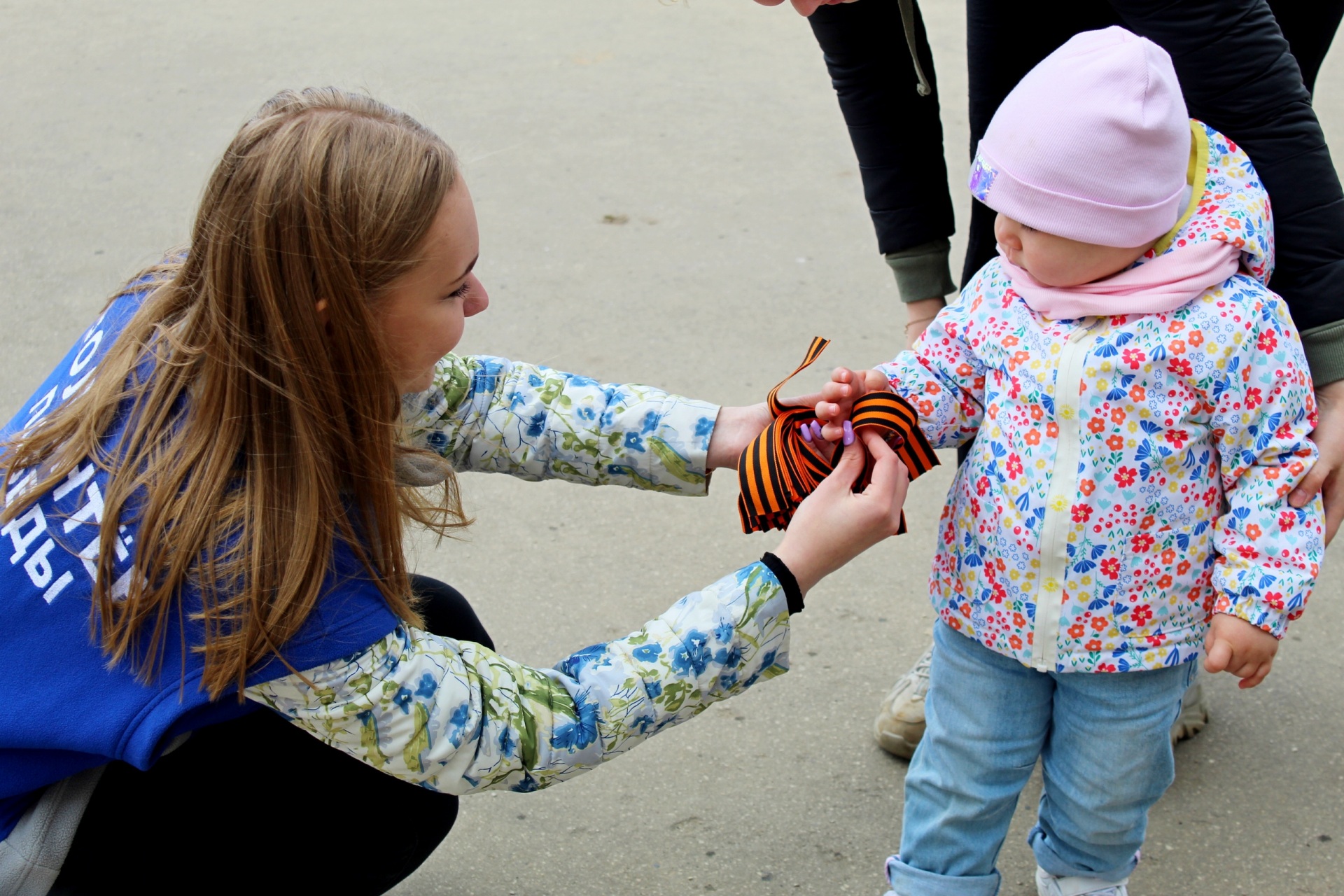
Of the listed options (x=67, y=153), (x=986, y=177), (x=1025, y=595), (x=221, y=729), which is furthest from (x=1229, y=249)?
(x=67, y=153)

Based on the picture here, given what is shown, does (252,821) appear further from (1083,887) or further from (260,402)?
(1083,887)

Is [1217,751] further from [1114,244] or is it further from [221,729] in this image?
[221,729]

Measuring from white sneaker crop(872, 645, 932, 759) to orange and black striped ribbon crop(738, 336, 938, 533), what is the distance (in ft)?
1.85

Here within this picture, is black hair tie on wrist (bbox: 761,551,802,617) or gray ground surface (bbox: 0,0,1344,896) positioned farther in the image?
gray ground surface (bbox: 0,0,1344,896)

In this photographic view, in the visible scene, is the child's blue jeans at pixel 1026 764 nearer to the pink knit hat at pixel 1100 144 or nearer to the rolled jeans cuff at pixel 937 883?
the rolled jeans cuff at pixel 937 883

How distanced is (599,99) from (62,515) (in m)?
3.82

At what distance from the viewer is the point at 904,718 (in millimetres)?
2064

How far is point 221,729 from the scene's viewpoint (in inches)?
58.2

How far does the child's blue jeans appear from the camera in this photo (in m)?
1.57

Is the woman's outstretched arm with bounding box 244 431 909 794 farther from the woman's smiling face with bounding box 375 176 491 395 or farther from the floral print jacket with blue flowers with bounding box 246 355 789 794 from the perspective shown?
the woman's smiling face with bounding box 375 176 491 395

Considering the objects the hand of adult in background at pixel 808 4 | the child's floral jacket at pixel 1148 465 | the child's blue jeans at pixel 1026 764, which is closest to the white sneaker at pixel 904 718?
the child's blue jeans at pixel 1026 764

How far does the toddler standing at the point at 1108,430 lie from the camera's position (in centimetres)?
141

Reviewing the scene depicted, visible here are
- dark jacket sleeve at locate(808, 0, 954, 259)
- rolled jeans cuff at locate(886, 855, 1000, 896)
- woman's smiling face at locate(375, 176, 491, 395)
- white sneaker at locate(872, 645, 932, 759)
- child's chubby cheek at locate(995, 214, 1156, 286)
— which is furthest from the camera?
white sneaker at locate(872, 645, 932, 759)

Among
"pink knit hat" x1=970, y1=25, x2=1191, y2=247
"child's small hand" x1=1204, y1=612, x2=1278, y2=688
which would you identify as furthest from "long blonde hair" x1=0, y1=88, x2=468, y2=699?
"child's small hand" x1=1204, y1=612, x2=1278, y2=688
